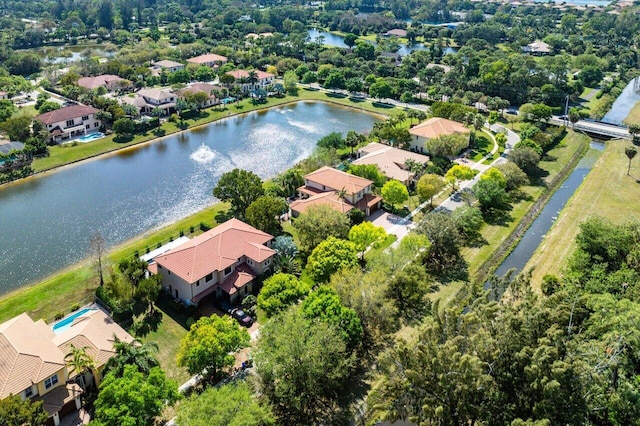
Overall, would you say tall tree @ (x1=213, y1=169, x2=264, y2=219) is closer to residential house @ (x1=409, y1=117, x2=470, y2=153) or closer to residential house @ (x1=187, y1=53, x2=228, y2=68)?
residential house @ (x1=409, y1=117, x2=470, y2=153)

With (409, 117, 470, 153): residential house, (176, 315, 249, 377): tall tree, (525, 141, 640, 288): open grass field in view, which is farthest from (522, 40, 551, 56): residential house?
(176, 315, 249, 377): tall tree

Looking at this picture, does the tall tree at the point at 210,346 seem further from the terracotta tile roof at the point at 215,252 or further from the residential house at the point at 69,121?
the residential house at the point at 69,121

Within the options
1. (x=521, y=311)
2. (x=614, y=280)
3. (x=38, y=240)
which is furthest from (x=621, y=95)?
(x=38, y=240)

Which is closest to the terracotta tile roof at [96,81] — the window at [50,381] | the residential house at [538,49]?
the window at [50,381]

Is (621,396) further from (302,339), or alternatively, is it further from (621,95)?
(621,95)

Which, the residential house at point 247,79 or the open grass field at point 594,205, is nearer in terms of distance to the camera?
the open grass field at point 594,205

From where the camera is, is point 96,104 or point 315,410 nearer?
point 315,410
